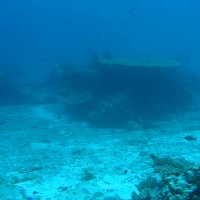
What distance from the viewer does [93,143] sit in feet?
51.1

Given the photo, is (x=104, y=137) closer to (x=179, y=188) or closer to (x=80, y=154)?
(x=80, y=154)

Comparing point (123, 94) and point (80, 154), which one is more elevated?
point (123, 94)

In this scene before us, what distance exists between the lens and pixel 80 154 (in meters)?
13.6

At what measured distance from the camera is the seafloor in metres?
9.84

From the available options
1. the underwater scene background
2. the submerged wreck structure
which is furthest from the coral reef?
the submerged wreck structure

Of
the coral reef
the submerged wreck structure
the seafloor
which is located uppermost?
the submerged wreck structure

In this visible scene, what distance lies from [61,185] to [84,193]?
43.4 inches

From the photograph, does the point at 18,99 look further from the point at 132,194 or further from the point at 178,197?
the point at 178,197

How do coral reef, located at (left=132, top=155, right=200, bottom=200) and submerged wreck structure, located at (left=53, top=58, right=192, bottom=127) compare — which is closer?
coral reef, located at (left=132, top=155, right=200, bottom=200)

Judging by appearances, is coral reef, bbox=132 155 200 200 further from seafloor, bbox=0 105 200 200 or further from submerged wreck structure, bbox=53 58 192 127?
submerged wreck structure, bbox=53 58 192 127

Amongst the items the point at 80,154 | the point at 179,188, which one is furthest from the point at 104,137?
the point at 179,188

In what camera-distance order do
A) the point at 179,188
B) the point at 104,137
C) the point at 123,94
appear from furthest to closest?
the point at 123,94 → the point at 104,137 → the point at 179,188

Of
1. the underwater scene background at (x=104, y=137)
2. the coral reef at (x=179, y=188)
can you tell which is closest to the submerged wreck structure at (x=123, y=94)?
the underwater scene background at (x=104, y=137)

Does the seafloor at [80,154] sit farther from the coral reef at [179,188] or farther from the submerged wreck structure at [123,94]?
the submerged wreck structure at [123,94]
